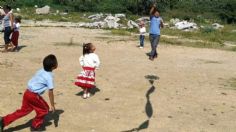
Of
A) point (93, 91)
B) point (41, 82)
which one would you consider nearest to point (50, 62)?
point (41, 82)

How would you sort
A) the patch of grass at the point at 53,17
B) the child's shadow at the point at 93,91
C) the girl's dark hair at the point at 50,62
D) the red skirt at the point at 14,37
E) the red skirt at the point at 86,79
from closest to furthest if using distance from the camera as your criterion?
the girl's dark hair at the point at 50,62 < the red skirt at the point at 86,79 < the child's shadow at the point at 93,91 < the red skirt at the point at 14,37 < the patch of grass at the point at 53,17

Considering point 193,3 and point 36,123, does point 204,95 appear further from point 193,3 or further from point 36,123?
point 193,3

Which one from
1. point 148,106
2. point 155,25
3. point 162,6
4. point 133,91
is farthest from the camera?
point 162,6

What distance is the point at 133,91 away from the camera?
Result: 38.6 feet

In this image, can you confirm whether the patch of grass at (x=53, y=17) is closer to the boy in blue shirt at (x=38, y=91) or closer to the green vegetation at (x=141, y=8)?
the green vegetation at (x=141, y=8)

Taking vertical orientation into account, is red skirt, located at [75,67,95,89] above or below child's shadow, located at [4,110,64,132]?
above

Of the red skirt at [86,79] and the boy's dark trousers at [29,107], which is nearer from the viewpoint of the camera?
the boy's dark trousers at [29,107]

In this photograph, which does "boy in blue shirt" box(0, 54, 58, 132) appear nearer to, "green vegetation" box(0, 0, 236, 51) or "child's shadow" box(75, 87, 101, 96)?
"child's shadow" box(75, 87, 101, 96)

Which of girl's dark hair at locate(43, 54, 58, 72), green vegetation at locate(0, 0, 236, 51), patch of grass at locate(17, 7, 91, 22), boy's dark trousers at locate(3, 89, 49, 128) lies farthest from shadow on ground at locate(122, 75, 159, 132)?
green vegetation at locate(0, 0, 236, 51)

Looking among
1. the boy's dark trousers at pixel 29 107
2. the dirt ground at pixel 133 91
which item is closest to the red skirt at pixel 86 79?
the dirt ground at pixel 133 91

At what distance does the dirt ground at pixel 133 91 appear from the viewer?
30.1 ft

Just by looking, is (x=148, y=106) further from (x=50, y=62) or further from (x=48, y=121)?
(x=50, y=62)

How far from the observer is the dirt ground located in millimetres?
9164

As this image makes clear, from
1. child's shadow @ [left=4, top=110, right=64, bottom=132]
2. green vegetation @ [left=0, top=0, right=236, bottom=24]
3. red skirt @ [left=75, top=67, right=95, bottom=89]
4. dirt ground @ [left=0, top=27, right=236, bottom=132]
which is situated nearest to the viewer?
child's shadow @ [left=4, top=110, right=64, bottom=132]
